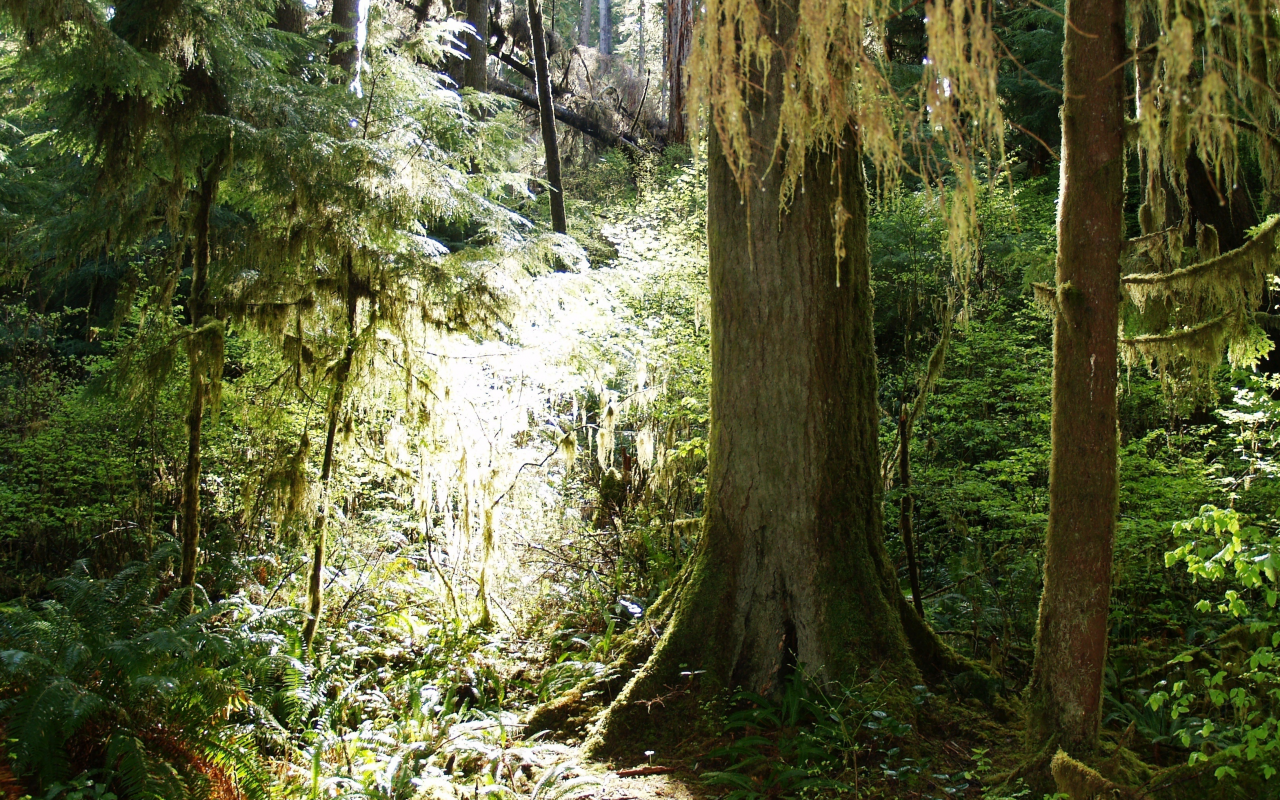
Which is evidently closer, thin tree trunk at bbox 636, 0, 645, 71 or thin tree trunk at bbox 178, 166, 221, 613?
thin tree trunk at bbox 178, 166, 221, 613

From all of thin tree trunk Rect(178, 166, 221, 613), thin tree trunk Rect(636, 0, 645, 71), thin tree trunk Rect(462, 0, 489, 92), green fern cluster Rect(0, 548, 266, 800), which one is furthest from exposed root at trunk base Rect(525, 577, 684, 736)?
thin tree trunk Rect(636, 0, 645, 71)


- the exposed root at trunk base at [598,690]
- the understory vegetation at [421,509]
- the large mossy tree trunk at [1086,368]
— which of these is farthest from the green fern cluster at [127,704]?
the large mossy tree trunk at [1086,368]

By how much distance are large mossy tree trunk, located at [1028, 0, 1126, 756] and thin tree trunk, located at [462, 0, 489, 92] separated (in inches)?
369

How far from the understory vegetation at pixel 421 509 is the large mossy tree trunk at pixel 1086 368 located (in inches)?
10.4

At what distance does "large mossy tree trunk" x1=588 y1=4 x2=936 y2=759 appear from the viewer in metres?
4.19

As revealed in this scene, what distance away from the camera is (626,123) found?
1875 cm

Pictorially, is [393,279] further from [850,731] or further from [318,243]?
[850,731]

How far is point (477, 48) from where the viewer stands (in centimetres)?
1131

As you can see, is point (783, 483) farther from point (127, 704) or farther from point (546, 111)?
point (546, 111)

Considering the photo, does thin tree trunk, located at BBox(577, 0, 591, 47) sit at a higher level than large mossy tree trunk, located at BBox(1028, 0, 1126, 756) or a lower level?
higher

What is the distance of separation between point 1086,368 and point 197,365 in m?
4.71

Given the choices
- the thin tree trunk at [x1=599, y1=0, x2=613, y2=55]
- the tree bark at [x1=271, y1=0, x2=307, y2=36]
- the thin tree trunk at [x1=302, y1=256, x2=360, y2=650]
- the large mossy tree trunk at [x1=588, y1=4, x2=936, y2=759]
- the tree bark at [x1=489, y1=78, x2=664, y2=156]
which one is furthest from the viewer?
the thin tree trunk at [x1=599, y1=0, x2=613, y2=55]

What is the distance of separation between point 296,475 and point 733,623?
9.40 ft

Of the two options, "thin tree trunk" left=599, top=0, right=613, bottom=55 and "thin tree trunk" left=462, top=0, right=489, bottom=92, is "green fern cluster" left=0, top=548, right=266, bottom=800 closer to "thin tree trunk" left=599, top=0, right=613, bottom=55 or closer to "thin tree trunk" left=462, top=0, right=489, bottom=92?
"thin tree trunk" left=462, top=0, right=489, bottom=92
